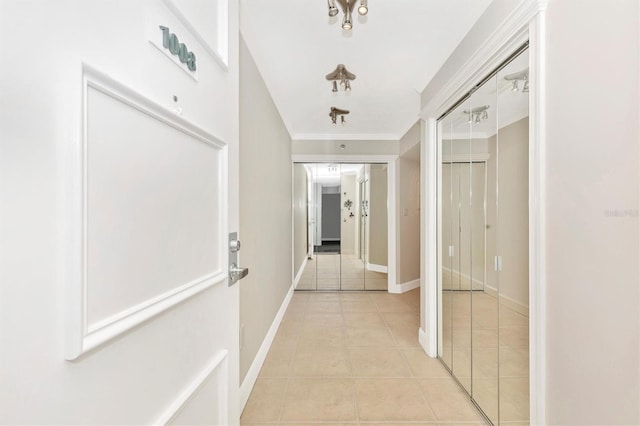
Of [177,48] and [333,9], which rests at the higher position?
[333,9]

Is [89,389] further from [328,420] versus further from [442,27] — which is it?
[442,27]

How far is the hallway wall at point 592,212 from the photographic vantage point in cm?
86

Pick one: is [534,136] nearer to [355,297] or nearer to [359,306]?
[359,306]

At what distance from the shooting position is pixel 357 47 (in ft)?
6.98

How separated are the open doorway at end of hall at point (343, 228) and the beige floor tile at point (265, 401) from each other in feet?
8.45

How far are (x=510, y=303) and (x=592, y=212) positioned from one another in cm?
80

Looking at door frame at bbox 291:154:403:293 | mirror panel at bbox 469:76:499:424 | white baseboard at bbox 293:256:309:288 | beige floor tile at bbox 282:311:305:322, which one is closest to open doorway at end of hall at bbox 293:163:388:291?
white baseboard at bbox 293:256:309:288

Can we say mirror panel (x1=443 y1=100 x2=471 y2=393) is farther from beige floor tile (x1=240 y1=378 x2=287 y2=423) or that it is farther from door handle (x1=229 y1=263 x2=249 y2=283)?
door handle (x1=229 y1=263 x2=249 y2=283)

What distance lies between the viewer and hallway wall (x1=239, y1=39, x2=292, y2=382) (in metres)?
1.93

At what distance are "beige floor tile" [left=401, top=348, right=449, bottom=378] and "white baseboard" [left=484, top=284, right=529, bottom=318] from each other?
2.90 ft

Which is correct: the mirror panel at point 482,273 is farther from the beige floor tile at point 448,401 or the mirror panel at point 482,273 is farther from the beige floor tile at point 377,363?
the beige floor tile at point 377,363

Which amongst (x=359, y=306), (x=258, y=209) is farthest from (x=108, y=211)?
(x=359, y=306)

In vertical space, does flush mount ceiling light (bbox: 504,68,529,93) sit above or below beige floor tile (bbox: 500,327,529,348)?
above

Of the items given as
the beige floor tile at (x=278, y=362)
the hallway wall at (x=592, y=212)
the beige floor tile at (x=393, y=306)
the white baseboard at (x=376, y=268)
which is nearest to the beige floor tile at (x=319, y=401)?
the beige floor tile at (x=278, y=362)
